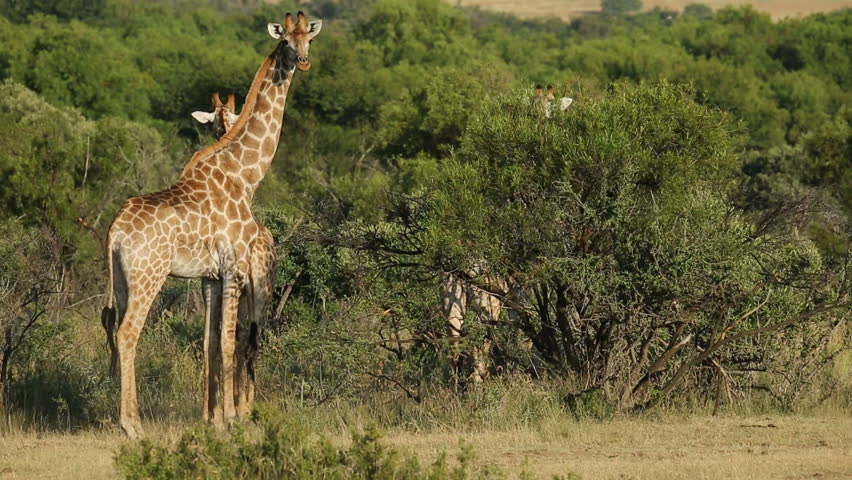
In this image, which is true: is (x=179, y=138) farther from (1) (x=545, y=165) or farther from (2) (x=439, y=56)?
(1) (x=545, y=165)

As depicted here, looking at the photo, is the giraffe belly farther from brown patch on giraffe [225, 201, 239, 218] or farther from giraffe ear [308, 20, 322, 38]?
giraffe ear [308, 20, 322, 38]

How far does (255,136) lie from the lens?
993 centimetres

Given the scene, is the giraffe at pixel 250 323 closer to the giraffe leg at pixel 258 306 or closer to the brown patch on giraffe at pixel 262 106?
the giraffe leg at pixel 258 306

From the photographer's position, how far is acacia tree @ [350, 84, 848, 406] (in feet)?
30.9

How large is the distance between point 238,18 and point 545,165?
7403cm

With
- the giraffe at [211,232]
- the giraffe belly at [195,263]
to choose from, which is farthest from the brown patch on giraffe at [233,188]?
the giraffe belly at [195,263]

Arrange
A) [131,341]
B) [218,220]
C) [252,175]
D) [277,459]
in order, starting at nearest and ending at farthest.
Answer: [277,459] → [131,341] → [218,220] → [252,175]

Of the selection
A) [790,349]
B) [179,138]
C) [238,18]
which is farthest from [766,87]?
[238,18]

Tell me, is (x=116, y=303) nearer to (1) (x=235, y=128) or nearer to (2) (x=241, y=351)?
(2) (x=241, y=351)

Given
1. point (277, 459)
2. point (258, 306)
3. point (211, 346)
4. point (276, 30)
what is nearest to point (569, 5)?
point (276, 30)

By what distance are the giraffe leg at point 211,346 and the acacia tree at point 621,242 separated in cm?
127

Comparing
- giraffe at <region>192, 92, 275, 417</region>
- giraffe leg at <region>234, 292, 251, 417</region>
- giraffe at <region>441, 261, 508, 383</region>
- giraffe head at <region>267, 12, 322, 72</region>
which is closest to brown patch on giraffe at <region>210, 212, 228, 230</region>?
giraffe at <region>192, 92, 275, 417</region>

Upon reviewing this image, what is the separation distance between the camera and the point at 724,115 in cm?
988

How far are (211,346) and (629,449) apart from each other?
2.99 meters
